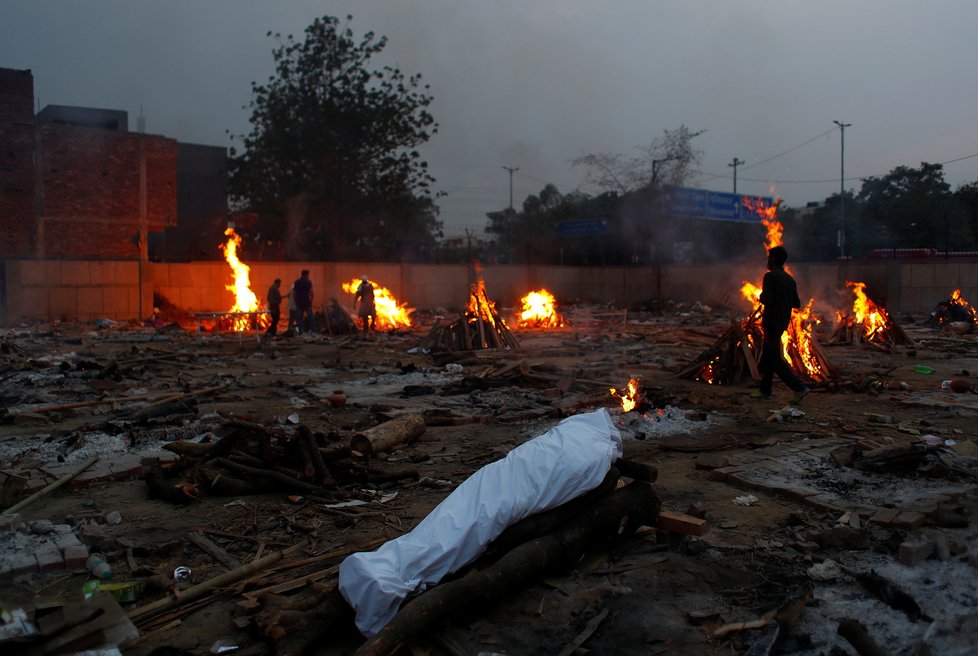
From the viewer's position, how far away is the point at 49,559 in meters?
4.00

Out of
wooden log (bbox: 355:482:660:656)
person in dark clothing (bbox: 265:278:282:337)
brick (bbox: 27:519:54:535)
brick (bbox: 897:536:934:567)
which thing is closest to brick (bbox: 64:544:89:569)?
brick (bbox: 27:519:54:535)

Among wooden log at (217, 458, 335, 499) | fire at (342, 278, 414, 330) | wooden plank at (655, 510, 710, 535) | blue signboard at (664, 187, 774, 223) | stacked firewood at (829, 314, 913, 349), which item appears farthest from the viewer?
blue signboard at (664, 187, 774, 223)

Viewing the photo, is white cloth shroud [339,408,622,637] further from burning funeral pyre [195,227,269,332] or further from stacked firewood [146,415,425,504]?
burning funeral pyre [195,227,269,332]

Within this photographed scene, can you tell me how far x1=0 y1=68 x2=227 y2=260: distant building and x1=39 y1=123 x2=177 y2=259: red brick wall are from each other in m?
0.03

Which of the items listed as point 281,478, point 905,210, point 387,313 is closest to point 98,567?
point 281,478

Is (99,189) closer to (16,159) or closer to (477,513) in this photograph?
(16,159)

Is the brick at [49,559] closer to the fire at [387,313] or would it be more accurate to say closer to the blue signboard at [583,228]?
the fire at [387,313]

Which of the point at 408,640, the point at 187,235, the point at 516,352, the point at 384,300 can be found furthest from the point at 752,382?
the point at 187,235

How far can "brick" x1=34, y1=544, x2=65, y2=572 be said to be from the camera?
3957 millimetres

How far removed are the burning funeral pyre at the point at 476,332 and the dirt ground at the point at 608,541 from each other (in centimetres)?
292

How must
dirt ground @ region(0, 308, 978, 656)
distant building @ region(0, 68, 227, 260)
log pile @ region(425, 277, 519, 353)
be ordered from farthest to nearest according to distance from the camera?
distant building @ region(0, 68, 227, 260), log pile @ region(425, 277, 519, 353), dirt ground @ region(0, 308, 978, 656)

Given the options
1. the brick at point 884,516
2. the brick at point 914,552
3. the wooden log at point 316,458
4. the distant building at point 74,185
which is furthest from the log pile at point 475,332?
the distant building at point 74,185

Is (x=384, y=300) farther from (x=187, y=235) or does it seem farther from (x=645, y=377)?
(x=187, y=235)

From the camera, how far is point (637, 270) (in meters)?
31.8
